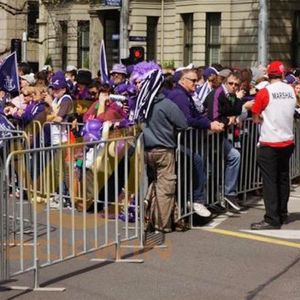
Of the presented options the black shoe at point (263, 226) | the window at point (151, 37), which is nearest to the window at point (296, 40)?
the window at point (151, 37)

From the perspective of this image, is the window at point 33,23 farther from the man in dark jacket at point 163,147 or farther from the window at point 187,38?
the man in dark jacket at point 163,147

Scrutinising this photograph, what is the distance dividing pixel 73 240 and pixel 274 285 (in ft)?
6.27

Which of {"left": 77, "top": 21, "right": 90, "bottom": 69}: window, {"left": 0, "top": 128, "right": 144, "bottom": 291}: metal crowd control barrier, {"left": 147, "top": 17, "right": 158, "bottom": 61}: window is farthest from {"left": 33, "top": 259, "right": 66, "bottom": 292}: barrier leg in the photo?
{"left": 77, "top": 21, "right": 90, "bottom": 69}: window

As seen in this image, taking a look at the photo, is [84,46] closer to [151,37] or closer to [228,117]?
[151,37]

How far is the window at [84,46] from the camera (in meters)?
47.7

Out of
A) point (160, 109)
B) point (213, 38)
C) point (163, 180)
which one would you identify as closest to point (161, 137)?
point (160, 109)

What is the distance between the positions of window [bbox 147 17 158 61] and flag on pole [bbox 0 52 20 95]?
105 ft

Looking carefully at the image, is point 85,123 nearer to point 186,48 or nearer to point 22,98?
point 22,98

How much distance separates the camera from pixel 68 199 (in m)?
8.38

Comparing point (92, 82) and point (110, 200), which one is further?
point (92, 82)

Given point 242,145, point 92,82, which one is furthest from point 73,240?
point 92,82

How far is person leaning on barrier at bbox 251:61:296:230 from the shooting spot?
948 cm

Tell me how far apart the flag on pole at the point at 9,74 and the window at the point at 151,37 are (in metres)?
32.1

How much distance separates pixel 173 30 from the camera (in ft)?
145
